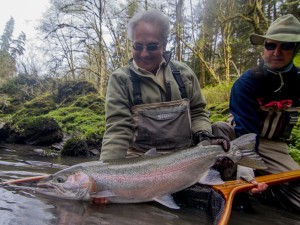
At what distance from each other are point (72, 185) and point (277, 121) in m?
2.45

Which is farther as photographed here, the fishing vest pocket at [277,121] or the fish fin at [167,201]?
the fishing vest pocket at [277,121]

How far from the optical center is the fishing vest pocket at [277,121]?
366 centimetres

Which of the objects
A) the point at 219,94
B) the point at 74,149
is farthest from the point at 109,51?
the point at 74,149

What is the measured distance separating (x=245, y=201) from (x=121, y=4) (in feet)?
60.9

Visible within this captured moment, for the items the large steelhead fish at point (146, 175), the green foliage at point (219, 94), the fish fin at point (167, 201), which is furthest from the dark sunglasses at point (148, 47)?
the green foliage at point (219, 94)

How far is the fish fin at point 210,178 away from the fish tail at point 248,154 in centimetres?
25

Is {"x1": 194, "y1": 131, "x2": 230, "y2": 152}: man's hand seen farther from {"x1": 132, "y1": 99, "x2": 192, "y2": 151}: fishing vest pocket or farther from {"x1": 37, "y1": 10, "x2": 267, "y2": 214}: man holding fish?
{"x1": 132, "y1": 99, "x2": 192, "y2": 151}: fishing vest pocket

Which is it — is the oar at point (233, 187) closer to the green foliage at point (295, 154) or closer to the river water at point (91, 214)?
the river water at point (91, 214)

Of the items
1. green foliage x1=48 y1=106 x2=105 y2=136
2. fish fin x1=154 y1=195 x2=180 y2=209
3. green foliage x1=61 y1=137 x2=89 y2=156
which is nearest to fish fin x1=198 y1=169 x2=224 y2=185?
fish fin x1=154 y1=195 x2=180 y2=209

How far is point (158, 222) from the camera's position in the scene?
2.45m

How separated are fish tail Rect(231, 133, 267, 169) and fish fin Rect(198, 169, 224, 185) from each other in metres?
0.25

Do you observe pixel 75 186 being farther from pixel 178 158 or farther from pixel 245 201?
pixel 245 201

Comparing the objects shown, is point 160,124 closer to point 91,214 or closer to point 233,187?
point 233,187

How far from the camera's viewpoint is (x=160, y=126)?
3.25 m
